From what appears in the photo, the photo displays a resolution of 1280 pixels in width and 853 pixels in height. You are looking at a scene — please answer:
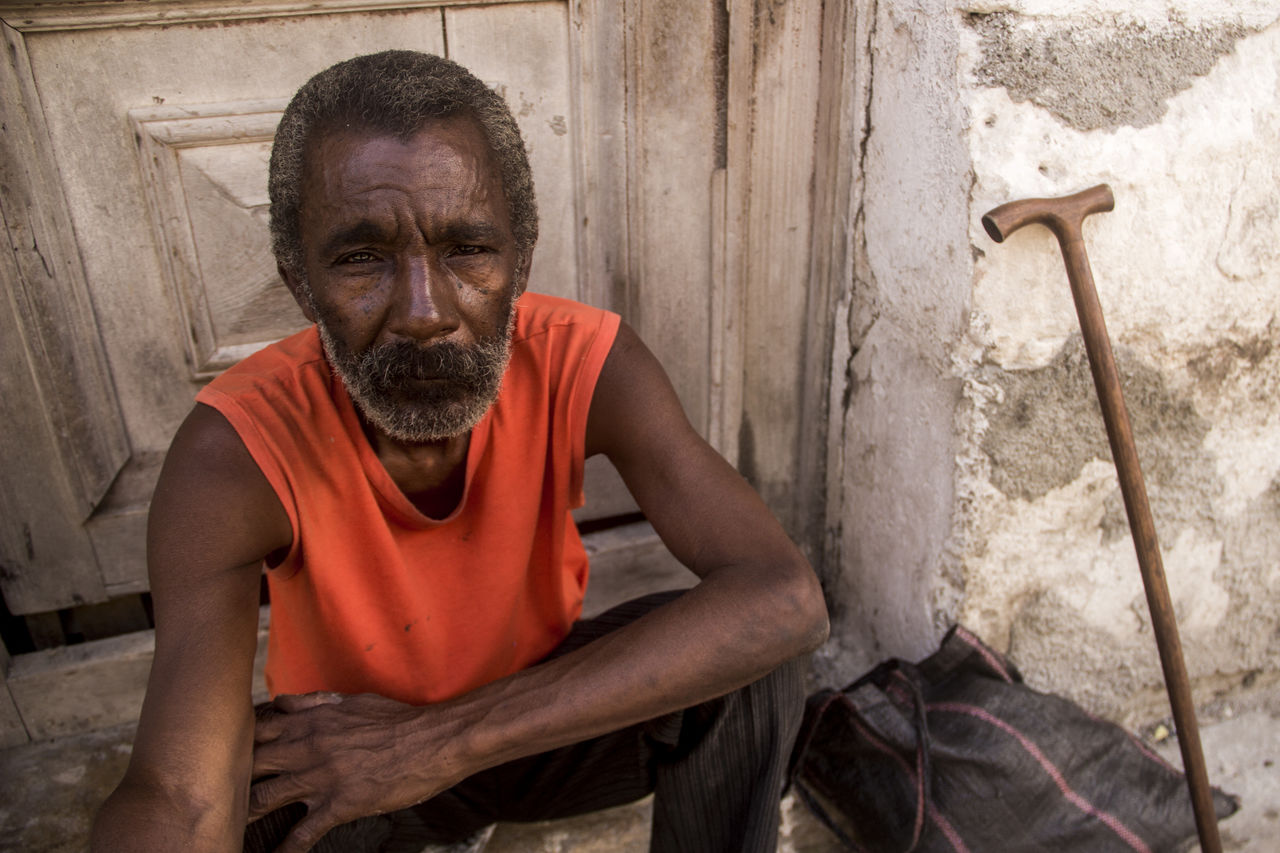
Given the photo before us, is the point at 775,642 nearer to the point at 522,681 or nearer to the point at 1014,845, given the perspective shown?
the point at 522,681

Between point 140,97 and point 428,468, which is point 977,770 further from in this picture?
point 140,97

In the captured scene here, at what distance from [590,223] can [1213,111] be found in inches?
47.2

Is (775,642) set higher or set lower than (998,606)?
higher

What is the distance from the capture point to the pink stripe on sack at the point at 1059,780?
5.71 ft

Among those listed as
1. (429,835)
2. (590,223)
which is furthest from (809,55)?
(429,835)

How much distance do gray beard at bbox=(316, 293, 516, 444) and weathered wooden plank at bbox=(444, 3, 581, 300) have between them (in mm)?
Result: 620

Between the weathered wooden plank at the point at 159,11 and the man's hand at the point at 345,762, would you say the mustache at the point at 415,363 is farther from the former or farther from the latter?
the weathered wooden plank at the point at 159,11

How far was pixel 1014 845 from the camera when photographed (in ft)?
5.78

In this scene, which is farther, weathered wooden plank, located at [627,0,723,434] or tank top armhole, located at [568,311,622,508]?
weathered wooden plank, located at [627,0,723,434]

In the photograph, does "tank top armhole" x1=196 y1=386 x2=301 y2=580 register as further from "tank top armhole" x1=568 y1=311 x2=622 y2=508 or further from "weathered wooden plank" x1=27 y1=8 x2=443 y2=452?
"weathered wooden plank" x1=27 y1=8 x2=443 y2=452

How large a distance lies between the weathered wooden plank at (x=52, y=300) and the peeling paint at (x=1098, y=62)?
165cm

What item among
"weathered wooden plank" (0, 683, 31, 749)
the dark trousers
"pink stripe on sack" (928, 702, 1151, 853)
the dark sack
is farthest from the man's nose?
"weathered wooden plank" (0, 683, 31, 749)

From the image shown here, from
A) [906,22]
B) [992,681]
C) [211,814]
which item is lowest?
[992,681]

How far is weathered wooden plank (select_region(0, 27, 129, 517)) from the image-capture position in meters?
1.68
